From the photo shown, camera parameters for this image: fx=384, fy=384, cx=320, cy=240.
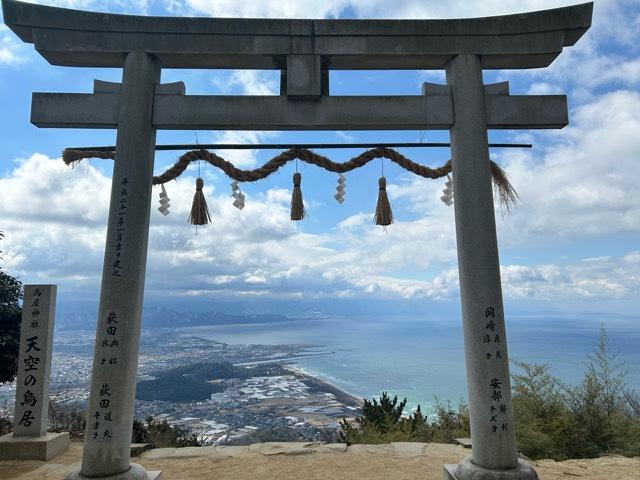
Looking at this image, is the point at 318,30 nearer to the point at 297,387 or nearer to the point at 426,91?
the point at 426,91

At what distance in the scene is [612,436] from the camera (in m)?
6.11

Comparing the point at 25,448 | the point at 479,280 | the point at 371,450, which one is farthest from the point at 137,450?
the point at 479,280

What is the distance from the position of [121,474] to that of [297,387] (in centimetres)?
2373

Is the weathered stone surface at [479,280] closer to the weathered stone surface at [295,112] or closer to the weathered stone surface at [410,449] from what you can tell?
the weathered stone surface at [295,112]

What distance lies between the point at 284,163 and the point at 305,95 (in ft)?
2.76

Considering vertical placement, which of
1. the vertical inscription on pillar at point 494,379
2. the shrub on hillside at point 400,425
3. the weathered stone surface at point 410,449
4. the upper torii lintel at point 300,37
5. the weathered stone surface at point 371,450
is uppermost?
the upper torii lintel at point 300,37

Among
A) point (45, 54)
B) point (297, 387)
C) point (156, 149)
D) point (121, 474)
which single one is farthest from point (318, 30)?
point (297, 387)

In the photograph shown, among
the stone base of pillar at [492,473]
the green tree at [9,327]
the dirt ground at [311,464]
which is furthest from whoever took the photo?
the green tree at [9,327]

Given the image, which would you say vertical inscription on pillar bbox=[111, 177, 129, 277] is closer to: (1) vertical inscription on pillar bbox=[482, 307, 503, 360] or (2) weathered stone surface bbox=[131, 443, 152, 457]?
(1) vertical inscription on pillar bbox=[482, 307, 503, 360]

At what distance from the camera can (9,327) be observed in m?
6.72

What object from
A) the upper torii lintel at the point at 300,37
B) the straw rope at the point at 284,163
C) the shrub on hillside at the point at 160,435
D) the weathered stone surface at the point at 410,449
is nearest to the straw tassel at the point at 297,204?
the straw rope at the point at 284,163

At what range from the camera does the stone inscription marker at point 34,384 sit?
542 centimetres

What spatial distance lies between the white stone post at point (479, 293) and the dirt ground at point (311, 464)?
4.79ft

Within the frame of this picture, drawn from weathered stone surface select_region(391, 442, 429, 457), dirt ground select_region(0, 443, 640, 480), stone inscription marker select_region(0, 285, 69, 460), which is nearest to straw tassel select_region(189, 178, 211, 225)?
dirt ground select_region(0, 443, 640, 480)
